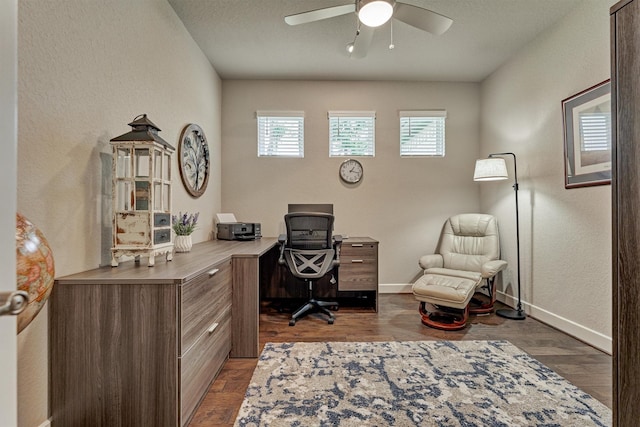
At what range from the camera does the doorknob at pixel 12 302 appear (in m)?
0.49

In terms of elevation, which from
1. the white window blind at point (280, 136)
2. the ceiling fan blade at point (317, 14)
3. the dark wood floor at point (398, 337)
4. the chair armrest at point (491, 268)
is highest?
the ceiling fan blade at point (317, 14)

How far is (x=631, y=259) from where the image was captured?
0.98 m

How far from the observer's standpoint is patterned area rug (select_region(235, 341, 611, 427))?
61.9 inches

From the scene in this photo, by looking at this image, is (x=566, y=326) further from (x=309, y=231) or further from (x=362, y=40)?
(x=362, y=40)

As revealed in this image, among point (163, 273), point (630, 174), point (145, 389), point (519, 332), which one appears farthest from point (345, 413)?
point (519, 332)

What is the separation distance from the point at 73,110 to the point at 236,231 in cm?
200

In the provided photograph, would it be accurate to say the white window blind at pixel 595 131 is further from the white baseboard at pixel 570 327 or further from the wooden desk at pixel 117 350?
the wooden desk at pixel 117 350

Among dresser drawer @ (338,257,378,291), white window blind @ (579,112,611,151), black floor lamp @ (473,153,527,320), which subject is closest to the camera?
white window blind @ (579,112,611,151)

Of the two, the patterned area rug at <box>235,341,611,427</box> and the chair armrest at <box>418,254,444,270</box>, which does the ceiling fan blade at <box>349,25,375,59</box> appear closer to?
the chair armrest at <box>418,254,444,270</box>

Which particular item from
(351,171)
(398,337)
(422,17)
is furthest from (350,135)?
(398,337)

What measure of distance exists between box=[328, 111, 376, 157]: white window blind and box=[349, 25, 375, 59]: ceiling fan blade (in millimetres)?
1269

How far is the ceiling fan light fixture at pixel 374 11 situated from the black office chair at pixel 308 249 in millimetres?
1594

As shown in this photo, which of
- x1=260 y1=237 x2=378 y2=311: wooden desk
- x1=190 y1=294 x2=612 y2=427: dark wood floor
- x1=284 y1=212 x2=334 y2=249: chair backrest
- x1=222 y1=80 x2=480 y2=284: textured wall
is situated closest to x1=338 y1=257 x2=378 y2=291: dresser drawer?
x1=260 y1=237 x2=378 y2=311: wooden desk

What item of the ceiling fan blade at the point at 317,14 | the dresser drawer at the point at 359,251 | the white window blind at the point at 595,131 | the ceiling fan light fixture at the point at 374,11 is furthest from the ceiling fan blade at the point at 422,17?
the dresser drawer at the point at 359,251
